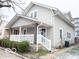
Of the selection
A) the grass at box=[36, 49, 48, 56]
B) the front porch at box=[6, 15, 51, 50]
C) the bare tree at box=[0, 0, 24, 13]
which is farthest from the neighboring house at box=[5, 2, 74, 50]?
the bare tree at box=[0, 0, 24, 13]

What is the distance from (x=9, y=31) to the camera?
93.9 feet

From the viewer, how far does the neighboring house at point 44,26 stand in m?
20.3

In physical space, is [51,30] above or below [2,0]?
below

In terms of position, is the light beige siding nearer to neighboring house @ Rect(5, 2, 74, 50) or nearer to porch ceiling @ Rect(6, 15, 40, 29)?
neighboring house @ Rect(5, 2, 74, 50)

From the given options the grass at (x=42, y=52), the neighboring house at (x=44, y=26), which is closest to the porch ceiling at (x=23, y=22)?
the neighboring house at (x=44, y=26)

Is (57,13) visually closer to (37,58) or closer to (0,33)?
(37,58)

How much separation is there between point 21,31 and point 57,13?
7.01 metres

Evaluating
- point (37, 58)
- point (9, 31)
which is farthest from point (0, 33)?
point (37, 58)

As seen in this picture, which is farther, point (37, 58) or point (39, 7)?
point (39, 7)

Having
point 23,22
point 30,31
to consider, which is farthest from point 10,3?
point 30,31

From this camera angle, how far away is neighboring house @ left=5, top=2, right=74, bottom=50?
66.7ft

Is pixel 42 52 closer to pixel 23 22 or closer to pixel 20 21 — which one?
pixel 23 22

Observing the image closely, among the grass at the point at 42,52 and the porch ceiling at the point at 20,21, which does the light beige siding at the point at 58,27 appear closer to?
the grass at the point at 42,52

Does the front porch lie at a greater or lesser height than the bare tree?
lesser
